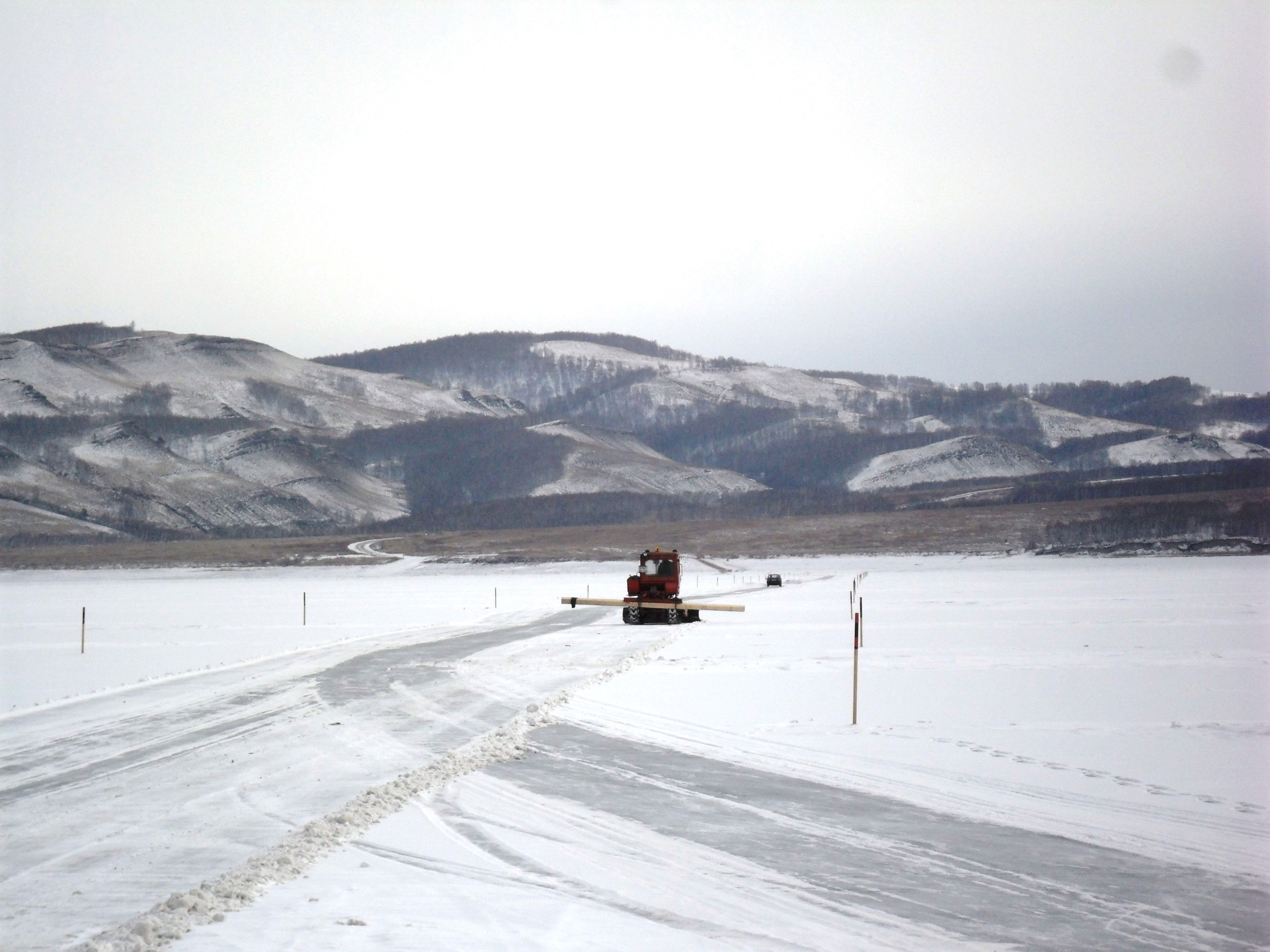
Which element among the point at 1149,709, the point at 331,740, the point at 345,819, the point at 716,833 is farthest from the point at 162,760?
the point at 1149,709

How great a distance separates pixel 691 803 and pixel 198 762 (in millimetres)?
6063

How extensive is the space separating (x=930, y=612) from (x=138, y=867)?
110ft

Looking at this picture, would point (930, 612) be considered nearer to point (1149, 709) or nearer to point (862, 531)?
point (1149, 709)

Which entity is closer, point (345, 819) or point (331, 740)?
point (345, 819)

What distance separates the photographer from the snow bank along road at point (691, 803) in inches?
311

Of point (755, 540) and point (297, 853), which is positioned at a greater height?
point (755, 540)

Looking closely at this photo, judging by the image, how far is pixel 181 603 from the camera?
171ft

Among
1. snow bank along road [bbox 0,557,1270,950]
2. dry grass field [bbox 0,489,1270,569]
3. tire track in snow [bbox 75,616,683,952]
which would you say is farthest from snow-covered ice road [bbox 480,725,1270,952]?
dry grass field [bbox 0,489,1270,569]

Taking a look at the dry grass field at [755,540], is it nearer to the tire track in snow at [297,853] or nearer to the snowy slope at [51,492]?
the snowy slope at [51,492]

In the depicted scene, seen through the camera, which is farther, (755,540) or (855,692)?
(755,540)

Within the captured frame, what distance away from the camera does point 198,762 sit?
13430mm

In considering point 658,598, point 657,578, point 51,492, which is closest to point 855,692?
point 658,598

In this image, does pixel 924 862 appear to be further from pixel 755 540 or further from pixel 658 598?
pixel 755 540

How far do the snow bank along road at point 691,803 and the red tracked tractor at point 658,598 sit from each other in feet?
33.1
